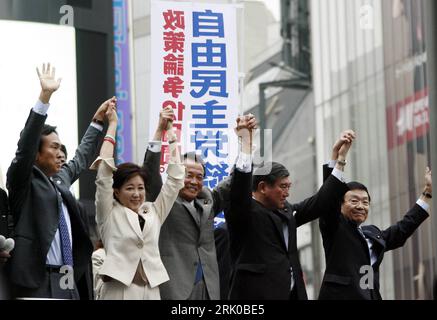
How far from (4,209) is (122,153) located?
12032 millimetres

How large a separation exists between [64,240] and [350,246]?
7.66 feet

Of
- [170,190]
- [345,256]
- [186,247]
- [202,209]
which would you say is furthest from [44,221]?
[345,256]

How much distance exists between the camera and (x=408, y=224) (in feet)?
33.6

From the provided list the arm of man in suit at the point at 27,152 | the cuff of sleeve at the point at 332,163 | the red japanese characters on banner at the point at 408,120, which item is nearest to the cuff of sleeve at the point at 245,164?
the cuff of sleeve at the point at 332,163

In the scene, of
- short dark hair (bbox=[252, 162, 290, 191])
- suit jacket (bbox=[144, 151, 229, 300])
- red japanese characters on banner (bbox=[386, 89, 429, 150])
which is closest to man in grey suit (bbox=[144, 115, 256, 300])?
suit jacket (bbox=[144, 151, 229, 300])

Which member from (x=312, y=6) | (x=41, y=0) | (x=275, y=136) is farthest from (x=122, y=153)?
(x=275, y=136)

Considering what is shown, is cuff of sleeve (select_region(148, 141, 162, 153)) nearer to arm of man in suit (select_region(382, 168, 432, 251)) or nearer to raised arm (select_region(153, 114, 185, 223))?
raised arm (select_region(153, 114, 185, 223))

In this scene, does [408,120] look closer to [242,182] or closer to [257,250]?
[257,250]

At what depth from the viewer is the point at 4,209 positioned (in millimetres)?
8430

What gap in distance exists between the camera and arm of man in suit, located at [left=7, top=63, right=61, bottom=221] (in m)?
8.36

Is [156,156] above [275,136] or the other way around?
the other way around

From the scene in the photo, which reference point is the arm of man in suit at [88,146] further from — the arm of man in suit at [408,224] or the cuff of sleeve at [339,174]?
the arm of man in suit at [408,224]

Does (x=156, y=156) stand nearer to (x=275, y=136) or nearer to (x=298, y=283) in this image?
(x=298, y=283)

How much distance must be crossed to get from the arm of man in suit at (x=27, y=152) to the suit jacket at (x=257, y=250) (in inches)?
56.1
